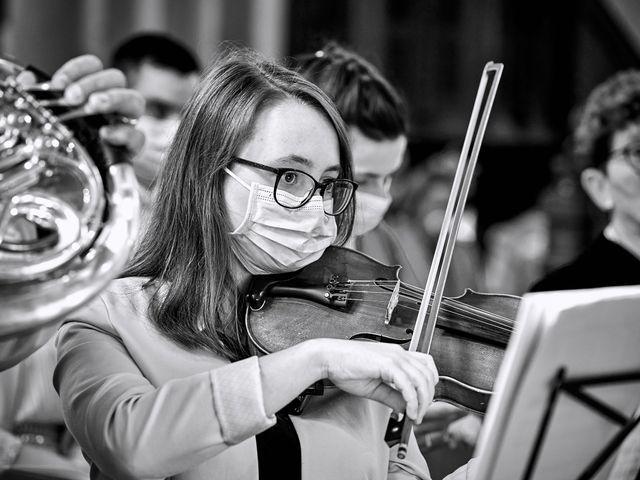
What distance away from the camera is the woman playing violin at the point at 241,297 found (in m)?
1.03

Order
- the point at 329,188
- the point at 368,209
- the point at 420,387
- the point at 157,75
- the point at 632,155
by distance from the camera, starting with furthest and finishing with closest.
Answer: the point at 157,75 → the point at 632,155 → the point at 368,209 → the point at 329,188 → the point at 420,387

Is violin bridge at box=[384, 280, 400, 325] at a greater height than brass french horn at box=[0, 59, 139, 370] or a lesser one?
lesser

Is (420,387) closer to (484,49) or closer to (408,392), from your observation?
(408,392)

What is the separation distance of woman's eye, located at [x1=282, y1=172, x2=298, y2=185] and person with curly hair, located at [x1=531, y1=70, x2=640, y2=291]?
812 millimetres

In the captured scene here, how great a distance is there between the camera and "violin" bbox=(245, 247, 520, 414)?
1253 mm

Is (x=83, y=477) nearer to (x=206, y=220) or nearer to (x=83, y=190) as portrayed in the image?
(x=206, y=220)

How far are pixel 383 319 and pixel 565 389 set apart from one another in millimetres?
457

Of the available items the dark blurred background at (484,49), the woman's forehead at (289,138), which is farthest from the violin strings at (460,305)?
the dark blurred background at (484,49)

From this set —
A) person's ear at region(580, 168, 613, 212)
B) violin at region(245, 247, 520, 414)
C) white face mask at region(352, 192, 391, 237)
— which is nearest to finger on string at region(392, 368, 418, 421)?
violin at region(245, 247, 520, 414)

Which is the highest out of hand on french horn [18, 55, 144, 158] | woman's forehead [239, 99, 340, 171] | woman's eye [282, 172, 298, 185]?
hand on french horn [18, 55, 144, 158]

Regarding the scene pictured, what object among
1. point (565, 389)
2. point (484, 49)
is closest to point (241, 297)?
point (565, 389)

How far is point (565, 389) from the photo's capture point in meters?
0.89

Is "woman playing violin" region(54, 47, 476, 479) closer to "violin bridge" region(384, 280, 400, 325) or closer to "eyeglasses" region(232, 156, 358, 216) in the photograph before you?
"eyeglasses" region(232, 156, 358, 216)

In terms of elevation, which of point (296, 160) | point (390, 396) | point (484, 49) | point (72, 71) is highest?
point (484, 49)
